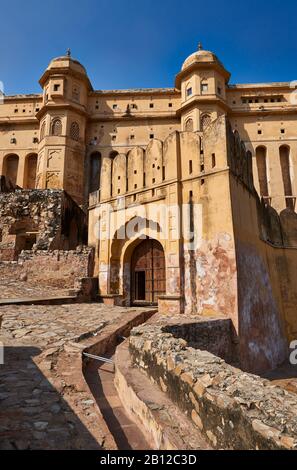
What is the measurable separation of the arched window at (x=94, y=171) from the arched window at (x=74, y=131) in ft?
8.16

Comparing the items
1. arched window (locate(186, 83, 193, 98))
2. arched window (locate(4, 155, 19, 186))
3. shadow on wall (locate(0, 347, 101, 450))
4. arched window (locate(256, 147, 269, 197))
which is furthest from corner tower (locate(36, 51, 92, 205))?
shadow on wall (locate(0, 347, 101, 450))

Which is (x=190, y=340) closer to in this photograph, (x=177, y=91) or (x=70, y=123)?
(x=70, y=123)

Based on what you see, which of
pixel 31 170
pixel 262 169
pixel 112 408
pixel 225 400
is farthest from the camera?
pixel 31 170

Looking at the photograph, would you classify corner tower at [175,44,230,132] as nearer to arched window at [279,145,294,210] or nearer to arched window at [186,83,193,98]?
arched window at [186,83,193,98]

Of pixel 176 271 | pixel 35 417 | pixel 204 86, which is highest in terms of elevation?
pixel 204 86

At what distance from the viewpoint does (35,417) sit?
105 inches

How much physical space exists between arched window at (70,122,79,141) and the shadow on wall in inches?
1037

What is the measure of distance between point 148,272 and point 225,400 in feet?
27.1

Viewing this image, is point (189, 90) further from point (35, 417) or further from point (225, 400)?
point (35, 417)

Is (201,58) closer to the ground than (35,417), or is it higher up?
higher up

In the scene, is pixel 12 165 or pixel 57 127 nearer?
pixel 57 127

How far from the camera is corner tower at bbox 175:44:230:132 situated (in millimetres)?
25906

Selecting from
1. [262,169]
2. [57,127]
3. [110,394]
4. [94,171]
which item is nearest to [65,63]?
[57,127]
